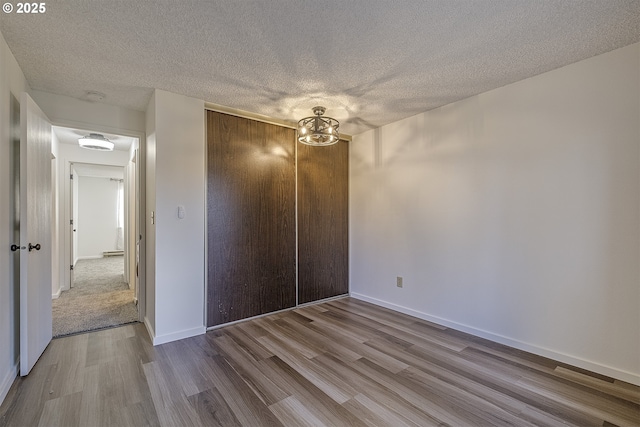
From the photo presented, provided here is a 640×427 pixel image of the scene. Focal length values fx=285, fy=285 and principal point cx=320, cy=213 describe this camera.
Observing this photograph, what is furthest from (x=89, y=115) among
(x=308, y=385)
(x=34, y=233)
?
(x=308, y=385)

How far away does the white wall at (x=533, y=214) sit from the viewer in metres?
2.03

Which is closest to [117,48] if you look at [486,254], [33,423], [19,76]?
[19,76]

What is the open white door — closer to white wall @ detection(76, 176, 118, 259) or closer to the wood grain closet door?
the wood grain closet door

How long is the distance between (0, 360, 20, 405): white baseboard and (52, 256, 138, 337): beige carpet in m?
0.83

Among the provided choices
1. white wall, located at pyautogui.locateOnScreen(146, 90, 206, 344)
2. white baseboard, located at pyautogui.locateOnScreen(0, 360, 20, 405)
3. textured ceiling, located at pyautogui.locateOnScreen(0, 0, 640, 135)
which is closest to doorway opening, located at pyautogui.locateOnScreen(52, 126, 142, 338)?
white wall, located at pyautogui.locateOnScreen(146, 90, 206, 344)

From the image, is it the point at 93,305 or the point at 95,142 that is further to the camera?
the point at 95,142

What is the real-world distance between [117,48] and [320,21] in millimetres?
1452

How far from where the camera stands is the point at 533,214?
95.7 inches

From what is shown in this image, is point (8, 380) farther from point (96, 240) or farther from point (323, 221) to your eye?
point (96, 240)

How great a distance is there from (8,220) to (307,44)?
242cm

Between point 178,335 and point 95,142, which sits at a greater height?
point 95,142

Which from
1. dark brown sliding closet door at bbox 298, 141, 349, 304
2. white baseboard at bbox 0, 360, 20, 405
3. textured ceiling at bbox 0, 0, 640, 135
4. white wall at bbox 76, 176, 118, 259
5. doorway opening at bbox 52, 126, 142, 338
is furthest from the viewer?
white wall at bbox 76, 176, 118, 259

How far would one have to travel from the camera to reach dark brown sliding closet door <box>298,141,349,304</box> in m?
3.75

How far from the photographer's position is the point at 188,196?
282 centimetres
